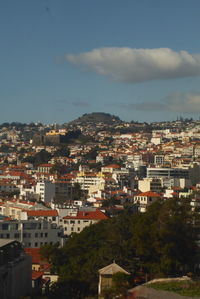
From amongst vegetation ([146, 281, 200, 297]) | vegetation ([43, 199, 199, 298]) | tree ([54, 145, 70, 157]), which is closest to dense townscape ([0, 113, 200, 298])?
vegetation ([43, 199, 199, 298])

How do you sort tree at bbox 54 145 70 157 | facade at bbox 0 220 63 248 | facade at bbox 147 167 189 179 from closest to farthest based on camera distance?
facade at bbox 0 220 63 248 → facade at bbox 147 167 189 179 → tree at bbox 54 145 70 157

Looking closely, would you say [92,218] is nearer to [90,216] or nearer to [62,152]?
[90,216]

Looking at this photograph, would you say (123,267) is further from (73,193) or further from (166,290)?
(73,193)

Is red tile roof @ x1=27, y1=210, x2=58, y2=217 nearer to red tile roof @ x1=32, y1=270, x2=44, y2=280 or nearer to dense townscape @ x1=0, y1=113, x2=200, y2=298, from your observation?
dense townscape @ x1=0, y1=113, x2=200, y2=298

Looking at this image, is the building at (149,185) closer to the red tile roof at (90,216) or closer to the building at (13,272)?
the red tile roof at (90,216)

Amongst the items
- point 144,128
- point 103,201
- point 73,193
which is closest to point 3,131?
point 144,128

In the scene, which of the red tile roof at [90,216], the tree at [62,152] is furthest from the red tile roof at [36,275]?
the tree at [62,152]

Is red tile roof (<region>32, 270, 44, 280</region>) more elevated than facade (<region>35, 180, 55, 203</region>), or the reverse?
facade (<region>35, 180, 55, 203</region>)
